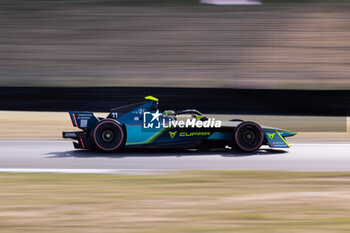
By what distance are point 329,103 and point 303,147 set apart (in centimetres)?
585

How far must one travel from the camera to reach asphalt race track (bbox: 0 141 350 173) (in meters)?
7.35

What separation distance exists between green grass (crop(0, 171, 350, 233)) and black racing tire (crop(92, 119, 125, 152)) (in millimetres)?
1864

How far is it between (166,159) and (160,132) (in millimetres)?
598

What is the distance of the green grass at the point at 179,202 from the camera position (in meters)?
4.29

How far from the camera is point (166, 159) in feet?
26.4

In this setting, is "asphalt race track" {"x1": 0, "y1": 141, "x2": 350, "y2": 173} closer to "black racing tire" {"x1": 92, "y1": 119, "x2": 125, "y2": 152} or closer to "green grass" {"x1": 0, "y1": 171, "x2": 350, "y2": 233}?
"black racing tire" {"x1": 92, "y1": 119, "x2": 125, "y2": 152}
